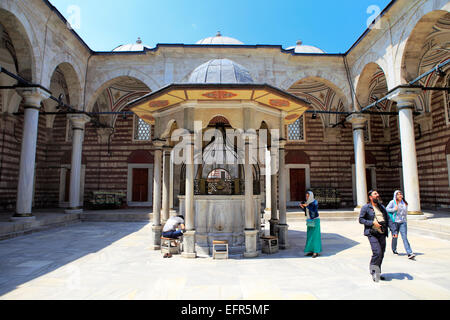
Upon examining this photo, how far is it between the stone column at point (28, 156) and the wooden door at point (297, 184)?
12471mm

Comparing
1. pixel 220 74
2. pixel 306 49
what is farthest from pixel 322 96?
pixel 220 74

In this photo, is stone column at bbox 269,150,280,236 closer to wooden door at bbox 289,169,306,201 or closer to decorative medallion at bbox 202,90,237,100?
decorative medallion at bbox 202,90,237,100

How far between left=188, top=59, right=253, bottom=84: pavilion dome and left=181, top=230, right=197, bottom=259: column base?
3091 mm

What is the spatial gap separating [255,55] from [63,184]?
42.3ft

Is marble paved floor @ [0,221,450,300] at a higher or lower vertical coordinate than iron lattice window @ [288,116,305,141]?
lower

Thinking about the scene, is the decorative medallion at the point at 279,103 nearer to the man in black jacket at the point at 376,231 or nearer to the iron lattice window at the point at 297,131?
the man in black jacket at the point at 376,231

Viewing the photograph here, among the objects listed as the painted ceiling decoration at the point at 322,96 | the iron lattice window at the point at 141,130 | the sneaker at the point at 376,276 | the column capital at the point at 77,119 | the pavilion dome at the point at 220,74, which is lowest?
the sneaker at the point at 376,276

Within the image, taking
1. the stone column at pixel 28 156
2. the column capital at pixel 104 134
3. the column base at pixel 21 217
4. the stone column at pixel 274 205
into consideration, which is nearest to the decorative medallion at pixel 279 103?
the stone column at pixel 274 205

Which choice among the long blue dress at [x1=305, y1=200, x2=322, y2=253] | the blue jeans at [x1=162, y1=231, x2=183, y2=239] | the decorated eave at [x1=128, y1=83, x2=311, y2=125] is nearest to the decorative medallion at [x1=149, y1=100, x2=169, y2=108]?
the decorated eave at [x1=128, y1=83, x2=311, y2=125]

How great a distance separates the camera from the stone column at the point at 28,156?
8281mm

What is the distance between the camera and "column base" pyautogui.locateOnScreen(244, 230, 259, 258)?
510cm
